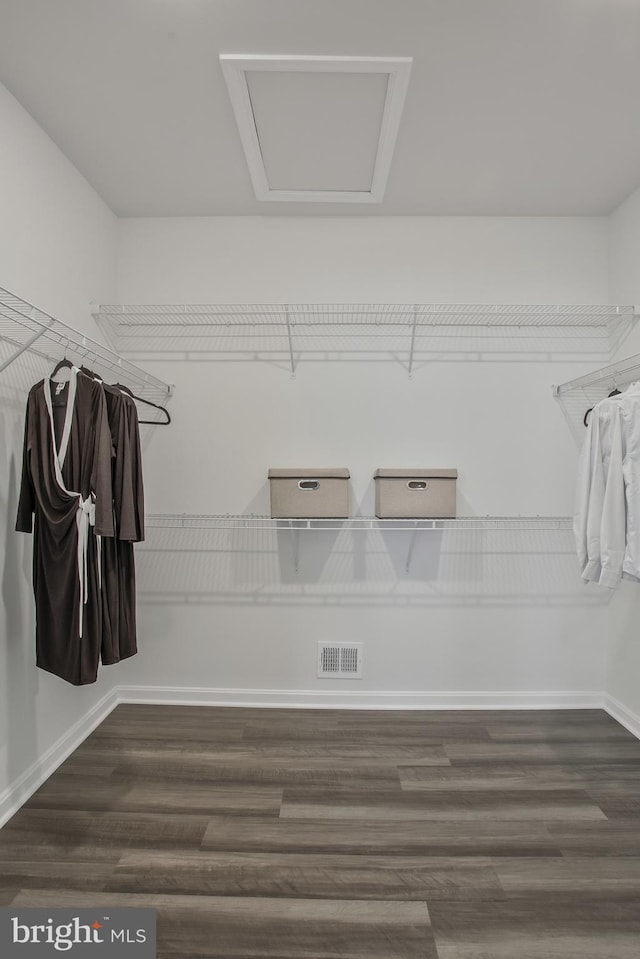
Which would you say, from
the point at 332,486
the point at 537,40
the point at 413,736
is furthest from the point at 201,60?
the point at 413,736

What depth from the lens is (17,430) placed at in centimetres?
190

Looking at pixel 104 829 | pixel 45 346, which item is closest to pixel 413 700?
pixel 104 829

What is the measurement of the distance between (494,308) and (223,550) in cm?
191

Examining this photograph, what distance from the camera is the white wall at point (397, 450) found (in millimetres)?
2631

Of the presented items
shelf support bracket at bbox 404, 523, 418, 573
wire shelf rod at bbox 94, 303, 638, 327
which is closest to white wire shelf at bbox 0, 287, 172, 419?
wire shelf rod at bbox 94, 303, 638, 327

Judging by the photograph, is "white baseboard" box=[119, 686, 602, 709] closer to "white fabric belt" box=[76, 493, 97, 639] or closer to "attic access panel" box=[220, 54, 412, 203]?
"white fabric belt" box=[76, 493, 97, 639]

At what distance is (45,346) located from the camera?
2.03 m

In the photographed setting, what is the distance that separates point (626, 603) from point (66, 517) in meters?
2.59

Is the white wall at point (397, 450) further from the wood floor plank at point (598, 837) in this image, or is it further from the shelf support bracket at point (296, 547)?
A: the wood floor plank at point (598, 837)

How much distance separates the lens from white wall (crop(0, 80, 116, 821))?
1.82 meters

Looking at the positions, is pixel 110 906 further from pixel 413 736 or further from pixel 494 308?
pixel 494 308

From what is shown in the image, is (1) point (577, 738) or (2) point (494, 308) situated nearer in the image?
(1) point (577, 738)

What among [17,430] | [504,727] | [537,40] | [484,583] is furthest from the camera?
[484,583]

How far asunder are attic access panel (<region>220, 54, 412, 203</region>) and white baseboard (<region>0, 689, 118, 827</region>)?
262 cm
